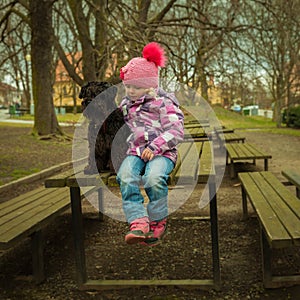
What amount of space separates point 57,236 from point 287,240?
9.22ft

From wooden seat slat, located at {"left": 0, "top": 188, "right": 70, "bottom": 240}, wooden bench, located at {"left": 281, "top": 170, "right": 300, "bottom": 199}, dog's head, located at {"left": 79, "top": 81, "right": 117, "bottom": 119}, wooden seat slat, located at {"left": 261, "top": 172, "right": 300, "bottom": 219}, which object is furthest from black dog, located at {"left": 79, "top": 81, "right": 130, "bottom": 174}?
wooden bench, located at {"left": 281, "top": 170, "right": 300, "bottom": 199}

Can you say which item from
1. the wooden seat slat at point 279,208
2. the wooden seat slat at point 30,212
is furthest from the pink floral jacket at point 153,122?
the wooden seat slat at point 30,212

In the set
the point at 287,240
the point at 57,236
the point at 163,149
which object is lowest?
the point at 57,236

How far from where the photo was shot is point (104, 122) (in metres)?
3.17

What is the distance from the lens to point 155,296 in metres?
3.34


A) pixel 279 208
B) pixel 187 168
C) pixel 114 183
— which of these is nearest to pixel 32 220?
pixel 114 183

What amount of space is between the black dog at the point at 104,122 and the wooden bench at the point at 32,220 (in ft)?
2.78

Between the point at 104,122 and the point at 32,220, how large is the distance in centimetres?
115

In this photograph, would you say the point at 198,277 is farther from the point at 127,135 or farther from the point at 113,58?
the point at 113,58

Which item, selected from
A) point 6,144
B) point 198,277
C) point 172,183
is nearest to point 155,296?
point 198,277

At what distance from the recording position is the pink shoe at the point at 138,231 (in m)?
2.79

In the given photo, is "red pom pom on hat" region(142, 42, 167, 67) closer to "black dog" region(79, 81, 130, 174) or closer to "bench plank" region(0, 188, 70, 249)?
"black dog" region(79, 81, 130, 174)

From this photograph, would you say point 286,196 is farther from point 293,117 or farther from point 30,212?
point 293,117

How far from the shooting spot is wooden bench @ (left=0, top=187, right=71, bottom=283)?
335 cm
